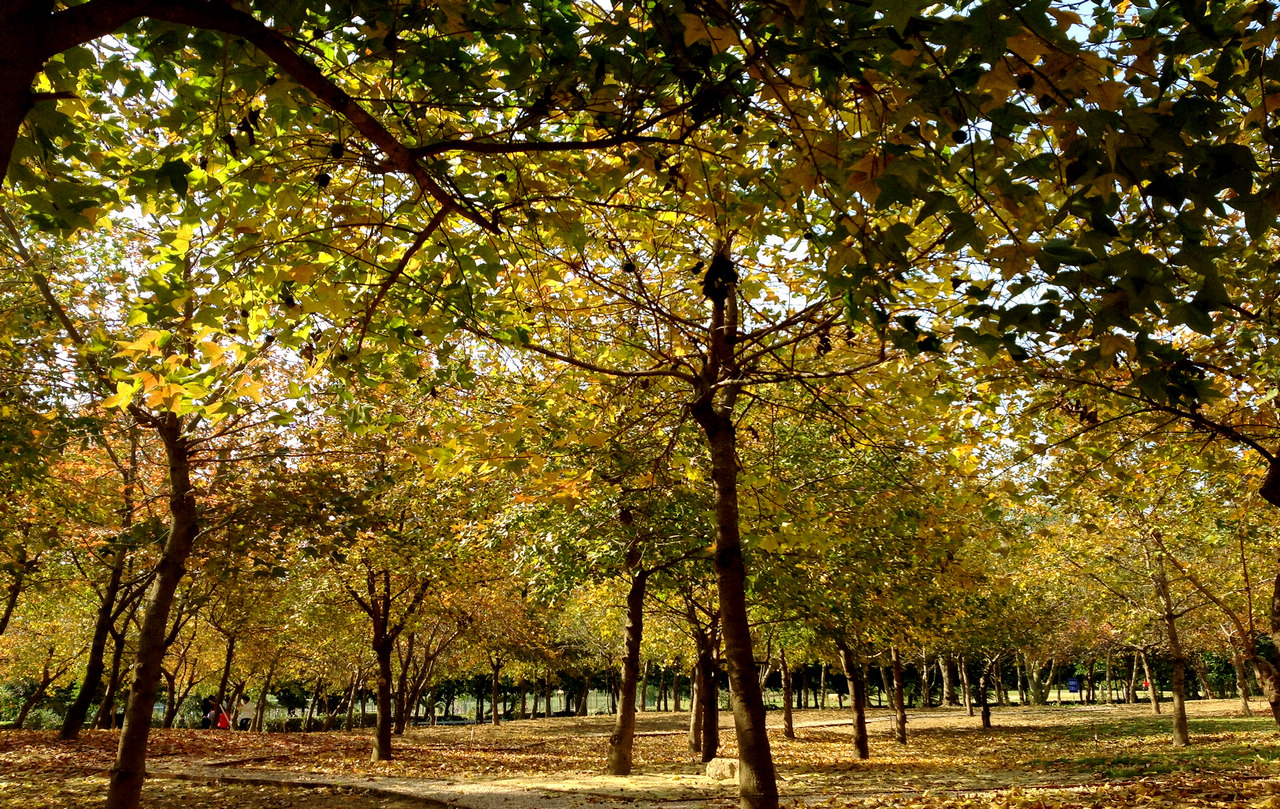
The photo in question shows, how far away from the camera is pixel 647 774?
14.7m

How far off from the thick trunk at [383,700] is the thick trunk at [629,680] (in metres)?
5.84

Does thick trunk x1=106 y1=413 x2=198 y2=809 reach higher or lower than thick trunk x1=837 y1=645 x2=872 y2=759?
higher

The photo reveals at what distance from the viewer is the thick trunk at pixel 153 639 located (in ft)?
23.4

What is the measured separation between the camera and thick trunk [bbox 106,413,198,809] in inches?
281

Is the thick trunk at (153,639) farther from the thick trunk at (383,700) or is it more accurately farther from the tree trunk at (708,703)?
the tree trunk at (708,703)

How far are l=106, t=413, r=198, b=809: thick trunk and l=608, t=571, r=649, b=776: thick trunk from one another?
7.23 m

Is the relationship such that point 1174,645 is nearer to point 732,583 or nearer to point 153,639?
point 732,583

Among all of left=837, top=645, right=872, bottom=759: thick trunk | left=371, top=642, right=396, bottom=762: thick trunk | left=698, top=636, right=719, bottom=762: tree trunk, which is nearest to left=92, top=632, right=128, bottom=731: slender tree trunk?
left=371, top=642, right=396, bottom=762: thick trunk

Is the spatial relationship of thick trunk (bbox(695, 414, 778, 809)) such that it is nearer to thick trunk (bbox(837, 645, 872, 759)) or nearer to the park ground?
the park ground

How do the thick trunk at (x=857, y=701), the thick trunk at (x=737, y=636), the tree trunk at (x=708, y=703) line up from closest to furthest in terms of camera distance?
1. the thick trunk at (x=737, y=636)
2. the tree trunk at (x=708, y=703)
3. the thick trunk at (x=857, y=701)

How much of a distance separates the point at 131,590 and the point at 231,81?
1700 centimetres

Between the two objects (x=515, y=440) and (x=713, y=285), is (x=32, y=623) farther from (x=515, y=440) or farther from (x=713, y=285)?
(x=713, y=285)

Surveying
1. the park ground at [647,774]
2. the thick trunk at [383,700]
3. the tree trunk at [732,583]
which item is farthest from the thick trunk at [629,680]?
the tree trunk at [732,583]

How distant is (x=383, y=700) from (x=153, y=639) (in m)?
9.99
